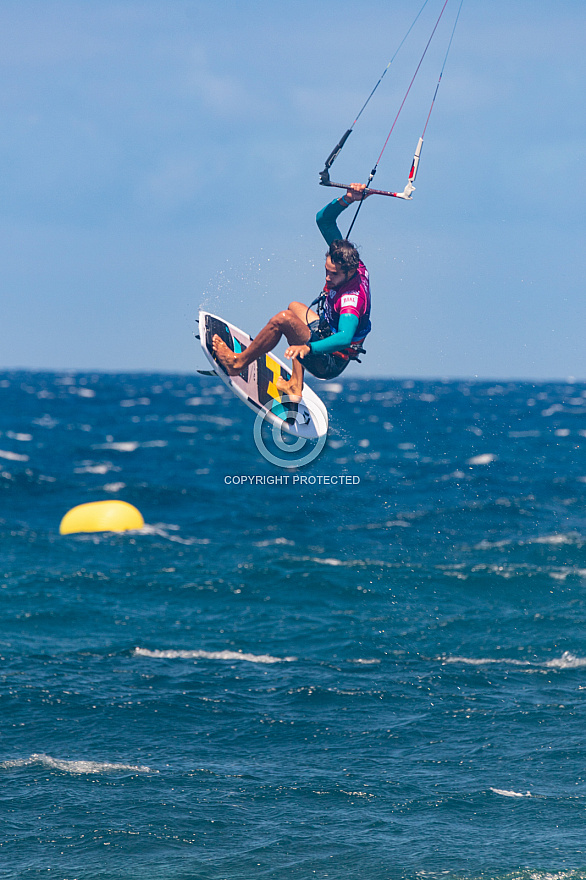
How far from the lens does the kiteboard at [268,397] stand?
16656 mm

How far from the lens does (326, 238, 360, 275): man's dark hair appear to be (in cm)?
1388

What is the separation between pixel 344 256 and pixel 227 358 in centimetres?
286

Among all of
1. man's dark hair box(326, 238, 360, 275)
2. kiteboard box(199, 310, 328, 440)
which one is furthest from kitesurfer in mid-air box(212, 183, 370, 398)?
kiteboard box(199, 310, 328, 440)

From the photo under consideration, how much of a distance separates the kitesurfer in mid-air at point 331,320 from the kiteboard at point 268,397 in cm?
151

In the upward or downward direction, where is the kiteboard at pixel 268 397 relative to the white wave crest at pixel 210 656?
upward

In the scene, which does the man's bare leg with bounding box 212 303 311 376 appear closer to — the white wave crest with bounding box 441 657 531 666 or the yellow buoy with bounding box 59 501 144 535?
the white wave crest with bounding box 441 657 531 666

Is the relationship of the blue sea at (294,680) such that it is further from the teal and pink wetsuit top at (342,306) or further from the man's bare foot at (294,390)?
the teal and pink wetsuit top at (342,306)

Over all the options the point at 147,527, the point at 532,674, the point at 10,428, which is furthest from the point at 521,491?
the point at 10,428

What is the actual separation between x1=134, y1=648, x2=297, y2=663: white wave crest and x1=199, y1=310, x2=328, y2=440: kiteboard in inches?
470

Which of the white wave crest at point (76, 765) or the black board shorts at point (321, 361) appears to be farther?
the white wave crest at point (76, 765)

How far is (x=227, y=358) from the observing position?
1545 centimetres

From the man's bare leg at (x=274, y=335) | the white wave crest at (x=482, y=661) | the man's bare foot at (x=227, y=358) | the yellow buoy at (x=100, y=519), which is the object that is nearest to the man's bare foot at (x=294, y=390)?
the man's bare leg at (x=274, y=335)

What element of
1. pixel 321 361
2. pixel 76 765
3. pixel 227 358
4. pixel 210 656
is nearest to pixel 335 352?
pixel 321 361

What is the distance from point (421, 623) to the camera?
101 ft
